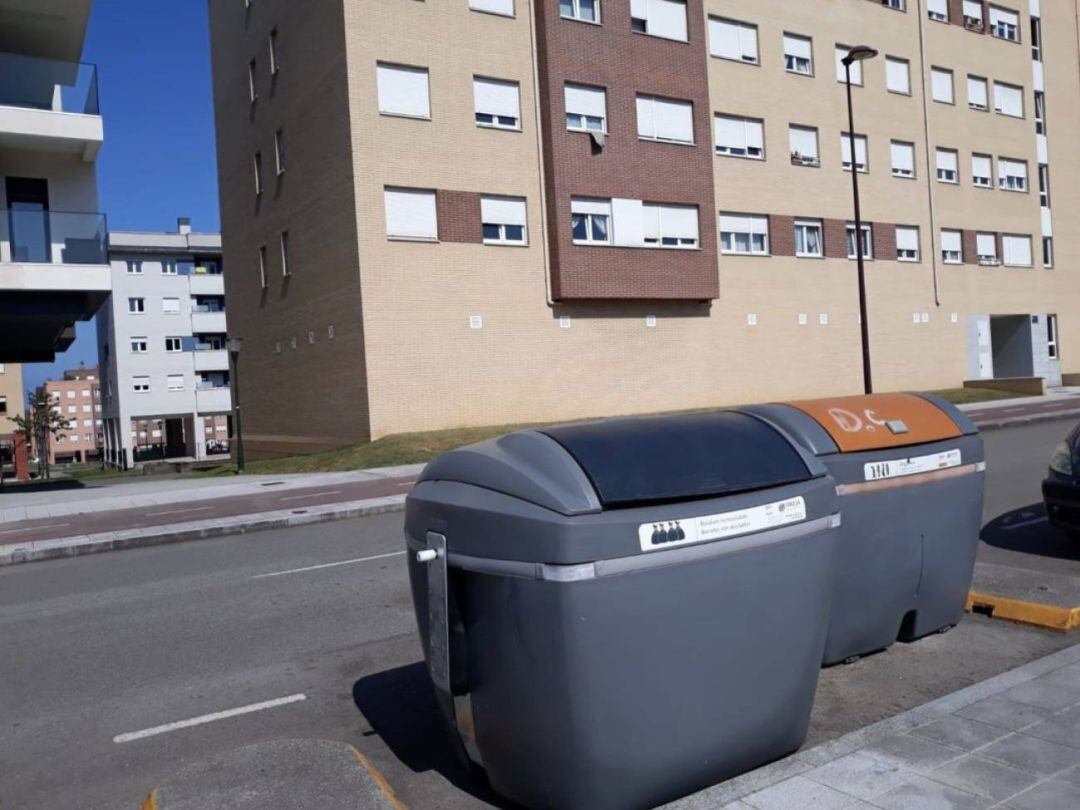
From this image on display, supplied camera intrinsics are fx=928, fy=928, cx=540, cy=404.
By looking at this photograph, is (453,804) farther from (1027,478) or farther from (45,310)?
(45,310)

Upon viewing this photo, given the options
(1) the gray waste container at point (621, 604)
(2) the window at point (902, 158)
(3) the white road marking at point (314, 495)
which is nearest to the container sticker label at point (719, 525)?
(1) the gray waste container at point (621, 604)

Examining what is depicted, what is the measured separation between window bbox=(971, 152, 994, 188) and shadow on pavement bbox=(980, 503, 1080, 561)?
2900cm

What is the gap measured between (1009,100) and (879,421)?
37748mm

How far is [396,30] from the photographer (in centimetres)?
2259

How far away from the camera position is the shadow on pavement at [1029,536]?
796 cm

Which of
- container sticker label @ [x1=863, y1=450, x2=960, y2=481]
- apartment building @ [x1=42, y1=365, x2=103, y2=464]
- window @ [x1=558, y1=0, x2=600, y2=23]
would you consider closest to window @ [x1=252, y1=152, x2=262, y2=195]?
window @ [x1=558, y1=0, x2=600, y2=23]

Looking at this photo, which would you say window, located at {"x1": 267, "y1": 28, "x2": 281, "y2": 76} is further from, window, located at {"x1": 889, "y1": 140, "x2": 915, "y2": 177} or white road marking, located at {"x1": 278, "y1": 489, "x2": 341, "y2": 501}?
window, located at {"x1": 889, "y1": 140, "x2": 915, "y2": 177}

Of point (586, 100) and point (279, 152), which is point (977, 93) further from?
point (279, 152)

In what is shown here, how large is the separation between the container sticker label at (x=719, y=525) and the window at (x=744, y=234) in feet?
82.5

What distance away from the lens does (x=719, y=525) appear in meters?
3.40

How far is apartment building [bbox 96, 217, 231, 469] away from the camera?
62312 mm

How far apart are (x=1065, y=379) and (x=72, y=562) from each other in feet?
125

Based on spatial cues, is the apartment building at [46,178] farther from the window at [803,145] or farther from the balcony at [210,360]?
the balcony at [210,360]

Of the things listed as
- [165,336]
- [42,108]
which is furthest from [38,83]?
[165,336]
